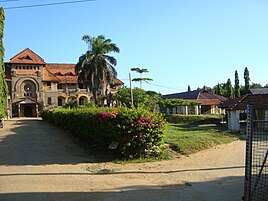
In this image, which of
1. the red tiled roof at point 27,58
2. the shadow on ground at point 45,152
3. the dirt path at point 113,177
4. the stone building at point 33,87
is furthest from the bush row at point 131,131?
the red tiled roof at point 27,58

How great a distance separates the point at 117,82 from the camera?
5916 centimetres

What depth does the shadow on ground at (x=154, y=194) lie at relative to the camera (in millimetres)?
6875

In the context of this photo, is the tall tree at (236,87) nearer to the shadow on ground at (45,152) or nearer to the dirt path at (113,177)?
the dirt path at (113,177)

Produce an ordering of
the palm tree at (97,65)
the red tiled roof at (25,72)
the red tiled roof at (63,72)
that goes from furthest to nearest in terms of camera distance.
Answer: the red tiled roof at (63,72) < the red tiled roof at (25,72) < the palm tree at (97,65)

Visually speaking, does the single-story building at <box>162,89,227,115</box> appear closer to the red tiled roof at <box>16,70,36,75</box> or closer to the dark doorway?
the dark doorway

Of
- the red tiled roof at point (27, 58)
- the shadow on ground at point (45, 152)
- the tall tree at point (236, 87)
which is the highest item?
the red tiled roof at point (27, 58)

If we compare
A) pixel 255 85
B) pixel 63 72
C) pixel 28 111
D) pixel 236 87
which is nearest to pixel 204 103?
pixel 236 87

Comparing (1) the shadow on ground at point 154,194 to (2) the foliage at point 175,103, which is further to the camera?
(2) the foliage at point 175,103

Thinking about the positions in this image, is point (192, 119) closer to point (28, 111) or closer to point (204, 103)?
point (204, 103)

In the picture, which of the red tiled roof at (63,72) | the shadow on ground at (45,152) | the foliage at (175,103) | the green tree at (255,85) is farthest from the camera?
the green tree at (255,85)

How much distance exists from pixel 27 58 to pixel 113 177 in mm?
46975

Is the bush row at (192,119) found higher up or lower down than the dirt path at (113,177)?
higher up

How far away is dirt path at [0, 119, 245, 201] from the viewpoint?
7168mm

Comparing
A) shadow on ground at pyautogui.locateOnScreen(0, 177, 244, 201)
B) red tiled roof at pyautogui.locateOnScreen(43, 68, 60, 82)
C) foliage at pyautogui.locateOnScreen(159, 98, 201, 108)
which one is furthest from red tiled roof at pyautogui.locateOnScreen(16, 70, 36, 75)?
shadow on ground at pyautogui.locateOnScreen(0, 177, 244, 201)
